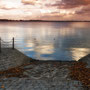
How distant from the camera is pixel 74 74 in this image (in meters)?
11.4

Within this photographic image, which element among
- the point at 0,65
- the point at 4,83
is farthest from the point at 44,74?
the point at 0,65

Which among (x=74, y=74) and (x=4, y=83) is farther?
(x=74, y=74)

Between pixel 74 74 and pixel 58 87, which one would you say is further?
pixel 74 74

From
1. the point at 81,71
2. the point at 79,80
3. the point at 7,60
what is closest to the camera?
the point at 79,80

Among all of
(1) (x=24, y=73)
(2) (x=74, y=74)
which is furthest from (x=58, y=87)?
(1) (x=24, y=73)

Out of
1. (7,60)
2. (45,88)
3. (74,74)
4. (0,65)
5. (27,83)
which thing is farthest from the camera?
(7,60)

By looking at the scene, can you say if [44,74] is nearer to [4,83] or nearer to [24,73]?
[24,73]

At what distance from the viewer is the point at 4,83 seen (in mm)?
9562

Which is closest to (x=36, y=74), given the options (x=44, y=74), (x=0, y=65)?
(x=44, y=74)

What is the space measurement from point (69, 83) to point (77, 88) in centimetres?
76

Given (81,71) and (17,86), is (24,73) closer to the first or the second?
(17,86)

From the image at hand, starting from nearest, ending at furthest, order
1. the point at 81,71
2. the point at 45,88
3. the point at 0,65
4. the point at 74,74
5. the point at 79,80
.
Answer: the point at 45,88 < the point at 79,80 < the point at 74,74 < the point at 81,71 < the point at 0,65

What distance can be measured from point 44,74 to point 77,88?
3.48 m

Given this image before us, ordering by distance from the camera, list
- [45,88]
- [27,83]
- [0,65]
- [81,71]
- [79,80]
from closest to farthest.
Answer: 1. [45,88]
2. [27,83]
3. [79,80]
4. [81,71]
5. [0,65]
